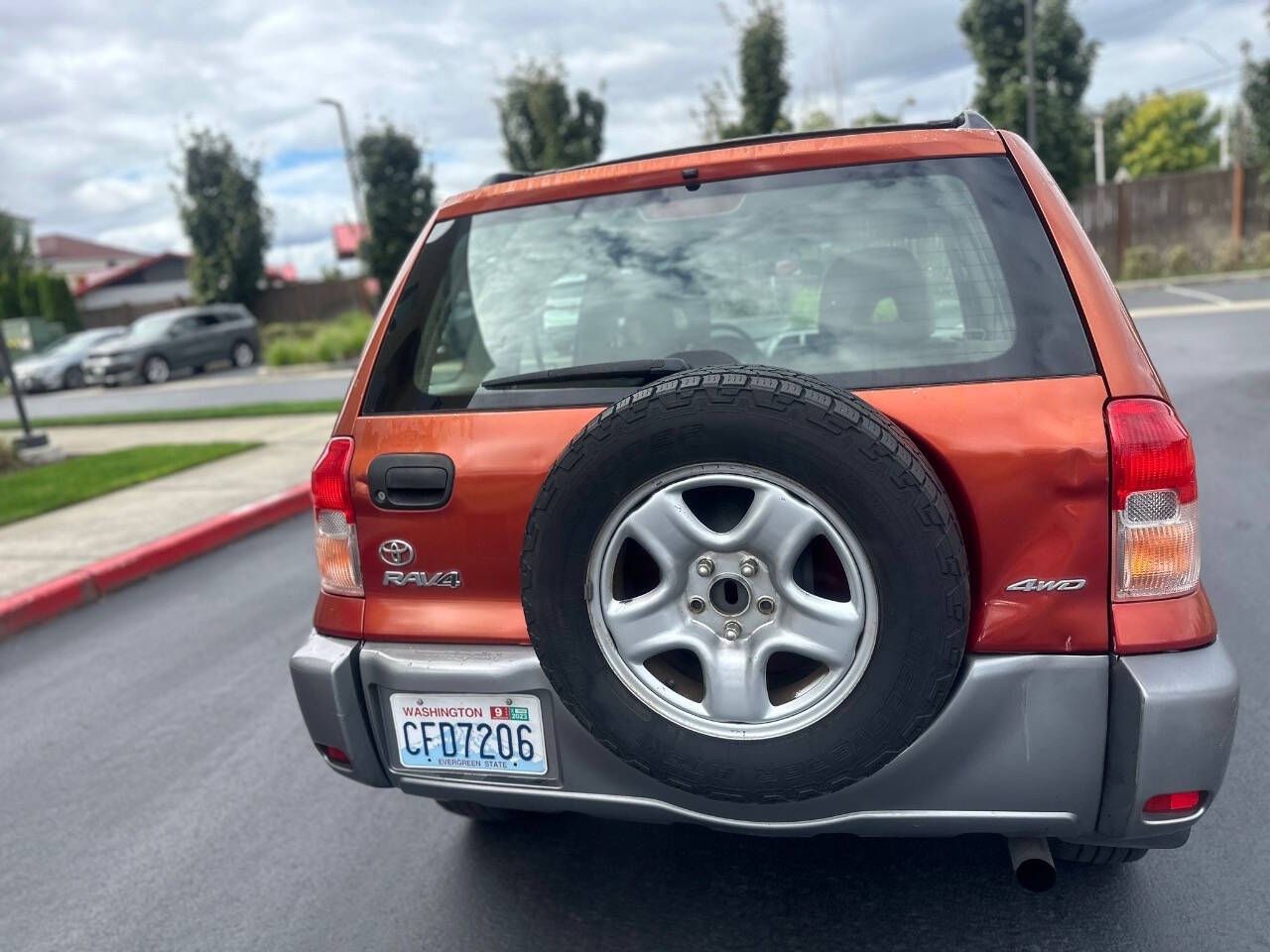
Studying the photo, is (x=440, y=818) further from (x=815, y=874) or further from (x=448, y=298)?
(x=448, y=298)

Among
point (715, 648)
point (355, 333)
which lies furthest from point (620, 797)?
point (355, 333)

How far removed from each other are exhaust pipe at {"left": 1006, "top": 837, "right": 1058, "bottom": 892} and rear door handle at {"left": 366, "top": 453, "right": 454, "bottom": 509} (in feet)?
4.75

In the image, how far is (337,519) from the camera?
247cm

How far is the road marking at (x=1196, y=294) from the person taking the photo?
57.1ft

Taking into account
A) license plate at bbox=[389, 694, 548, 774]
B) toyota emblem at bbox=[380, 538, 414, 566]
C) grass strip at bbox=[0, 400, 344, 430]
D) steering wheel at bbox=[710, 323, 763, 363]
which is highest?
steering wheel at bbox=[710, 323, 763, 363]

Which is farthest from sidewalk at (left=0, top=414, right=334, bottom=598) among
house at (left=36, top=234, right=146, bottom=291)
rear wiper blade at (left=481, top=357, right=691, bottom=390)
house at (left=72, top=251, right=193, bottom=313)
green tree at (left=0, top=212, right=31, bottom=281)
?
house at (left=36, top=234, right=146, bottom=291)

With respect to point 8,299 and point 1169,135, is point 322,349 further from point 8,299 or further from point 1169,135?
point 1169,135

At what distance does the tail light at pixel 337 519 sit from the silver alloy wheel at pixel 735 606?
709 millimetres

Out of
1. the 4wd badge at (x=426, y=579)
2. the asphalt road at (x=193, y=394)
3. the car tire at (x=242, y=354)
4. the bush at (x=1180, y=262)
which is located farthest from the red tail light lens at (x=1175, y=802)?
the car tire at (x=242, y=354)

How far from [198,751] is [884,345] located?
2965 millimetres

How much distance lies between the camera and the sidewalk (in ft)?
22.0

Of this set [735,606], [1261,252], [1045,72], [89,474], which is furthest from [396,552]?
[1045,72]

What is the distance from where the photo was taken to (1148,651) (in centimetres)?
197

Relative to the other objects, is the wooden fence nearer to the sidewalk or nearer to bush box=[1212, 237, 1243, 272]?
bush box=[1212, 237, 1243, 272]
